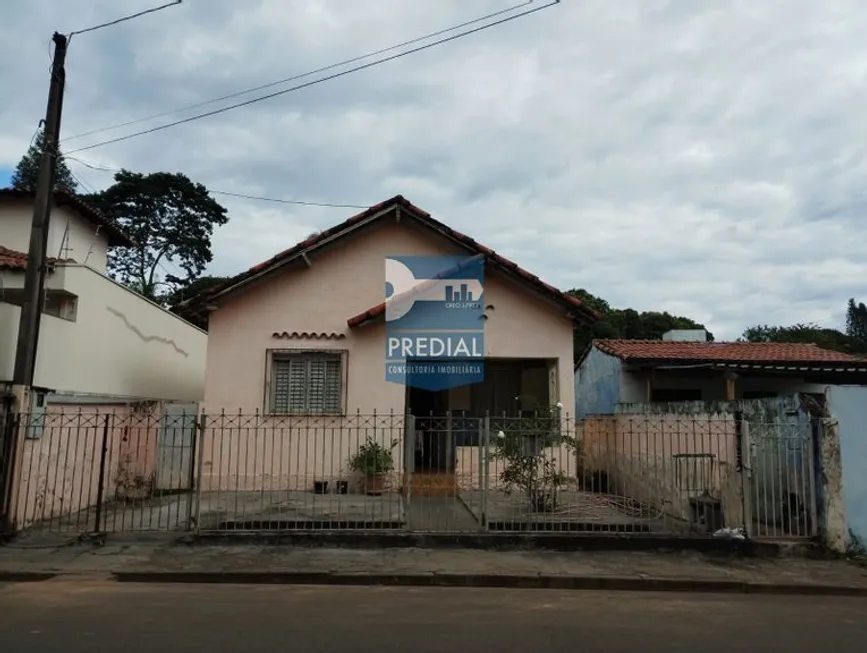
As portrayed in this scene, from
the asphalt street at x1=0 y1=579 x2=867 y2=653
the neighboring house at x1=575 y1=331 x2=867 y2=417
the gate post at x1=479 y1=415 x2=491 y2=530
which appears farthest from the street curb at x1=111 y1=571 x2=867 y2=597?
the neighboring house at x1=575 y1=331 x2=867 y2=417

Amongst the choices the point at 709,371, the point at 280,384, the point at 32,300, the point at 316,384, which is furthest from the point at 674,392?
Answer: the point at 32,300

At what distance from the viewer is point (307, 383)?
1332 cm

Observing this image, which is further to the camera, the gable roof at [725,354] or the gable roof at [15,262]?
the gable roof at [725,354]

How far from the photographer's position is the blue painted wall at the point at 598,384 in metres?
17.3

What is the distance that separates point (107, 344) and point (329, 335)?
4.21m

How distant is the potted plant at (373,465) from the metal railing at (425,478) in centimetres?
3

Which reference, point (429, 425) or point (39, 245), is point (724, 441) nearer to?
point (429, 425)

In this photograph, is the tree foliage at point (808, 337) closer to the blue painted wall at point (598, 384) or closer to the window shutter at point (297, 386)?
the blue painted wall at point (598, 384)

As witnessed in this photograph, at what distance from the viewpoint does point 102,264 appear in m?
17.9

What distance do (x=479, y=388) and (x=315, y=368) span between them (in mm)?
3910

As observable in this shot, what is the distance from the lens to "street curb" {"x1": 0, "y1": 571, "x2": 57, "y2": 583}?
23.7 ft

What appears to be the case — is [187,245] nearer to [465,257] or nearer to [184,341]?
[184,341]

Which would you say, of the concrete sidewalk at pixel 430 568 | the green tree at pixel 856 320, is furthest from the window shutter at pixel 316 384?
the green tree at pixel 856 320

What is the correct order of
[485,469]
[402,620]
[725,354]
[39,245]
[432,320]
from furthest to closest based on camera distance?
[725,354], [432,320], [39,245], [485,469], [402,620]
